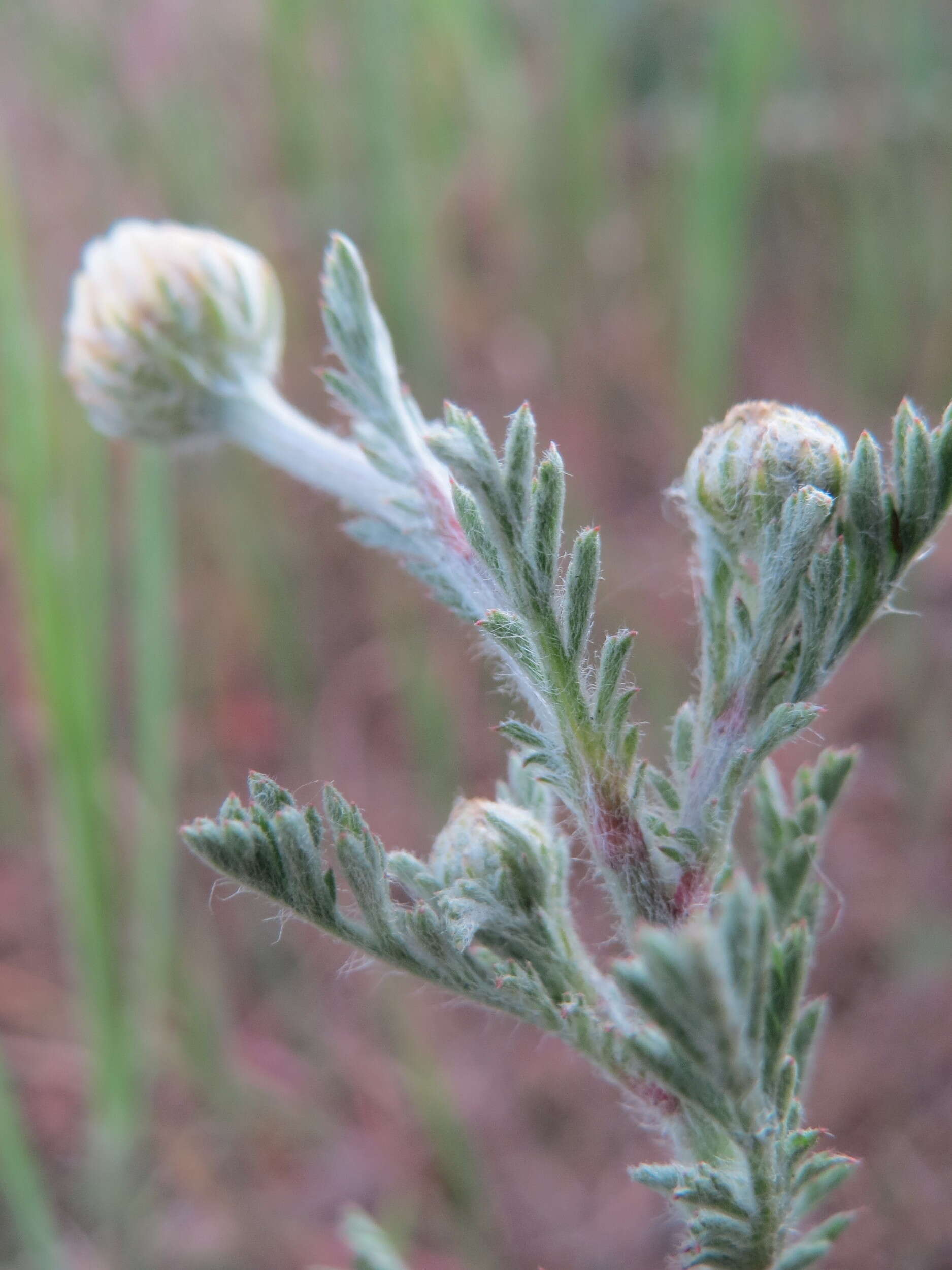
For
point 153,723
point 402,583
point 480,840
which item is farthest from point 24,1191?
point 402,583

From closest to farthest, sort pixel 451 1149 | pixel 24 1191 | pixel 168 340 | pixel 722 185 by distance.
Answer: pixel 168 340
pixel 24 1191
pixel 451 1149
pixel 722 185

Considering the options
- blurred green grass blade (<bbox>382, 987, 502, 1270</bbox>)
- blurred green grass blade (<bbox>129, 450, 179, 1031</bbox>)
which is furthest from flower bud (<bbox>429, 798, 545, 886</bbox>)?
blurred green grass blade (<bbox>382, 987, 502, 1270</bbox>)

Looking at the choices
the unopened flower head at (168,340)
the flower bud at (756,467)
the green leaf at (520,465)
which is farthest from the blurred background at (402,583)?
the green leaf at (520,465)

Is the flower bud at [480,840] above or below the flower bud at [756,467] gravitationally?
below

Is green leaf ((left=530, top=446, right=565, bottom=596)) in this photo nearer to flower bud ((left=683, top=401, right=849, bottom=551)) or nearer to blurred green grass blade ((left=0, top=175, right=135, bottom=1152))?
flower bud ((left=683, top=401, right=849, bottom=551))

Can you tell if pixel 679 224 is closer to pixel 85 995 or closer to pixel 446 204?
pixel 446 204

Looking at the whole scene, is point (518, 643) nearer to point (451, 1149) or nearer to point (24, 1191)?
point (24, 1191)

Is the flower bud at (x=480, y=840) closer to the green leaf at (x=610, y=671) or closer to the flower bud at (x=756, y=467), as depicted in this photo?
the green leaf at (x=610, y=671)
